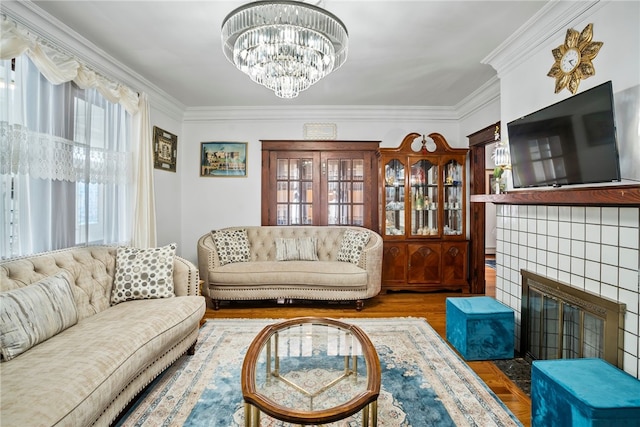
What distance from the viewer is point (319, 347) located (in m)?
1.81

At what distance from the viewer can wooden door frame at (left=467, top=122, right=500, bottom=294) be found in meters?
4.11

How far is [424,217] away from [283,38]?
3286mm

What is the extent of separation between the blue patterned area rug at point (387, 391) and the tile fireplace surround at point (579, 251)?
29.4 inches

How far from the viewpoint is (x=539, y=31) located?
2.21 metres

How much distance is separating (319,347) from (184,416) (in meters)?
0.85

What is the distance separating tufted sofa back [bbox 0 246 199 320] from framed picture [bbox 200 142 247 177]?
2.20 metres

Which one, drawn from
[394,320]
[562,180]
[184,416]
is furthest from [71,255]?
[562,180]

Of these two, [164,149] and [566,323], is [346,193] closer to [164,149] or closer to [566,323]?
[164,149]

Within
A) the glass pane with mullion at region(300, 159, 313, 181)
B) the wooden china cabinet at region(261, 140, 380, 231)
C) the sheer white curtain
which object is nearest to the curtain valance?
the sheer white curtain

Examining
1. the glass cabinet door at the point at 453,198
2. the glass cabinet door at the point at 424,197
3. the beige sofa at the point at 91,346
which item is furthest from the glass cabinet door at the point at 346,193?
the beige sofa at the point at 91,346

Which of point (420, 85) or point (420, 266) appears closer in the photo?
point (420, 85)

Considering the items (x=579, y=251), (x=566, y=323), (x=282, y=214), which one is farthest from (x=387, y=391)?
(x=282, y=214)

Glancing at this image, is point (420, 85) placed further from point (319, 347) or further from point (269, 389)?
point (269, 389)

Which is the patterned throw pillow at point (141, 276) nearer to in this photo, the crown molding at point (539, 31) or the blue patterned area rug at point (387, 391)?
the blue patterned area rug at point (387, 391)
